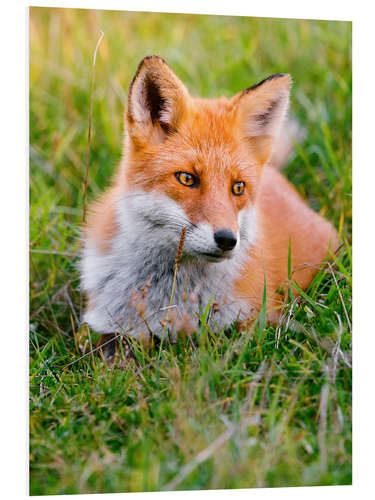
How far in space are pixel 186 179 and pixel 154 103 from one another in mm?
490

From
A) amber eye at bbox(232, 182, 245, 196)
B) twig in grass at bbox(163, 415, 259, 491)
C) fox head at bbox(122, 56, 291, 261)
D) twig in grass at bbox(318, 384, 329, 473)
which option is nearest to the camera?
twig in grass at bbox(163, 415, 259, 491)

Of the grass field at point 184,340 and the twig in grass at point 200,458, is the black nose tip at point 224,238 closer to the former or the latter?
the grass field at point 184,340

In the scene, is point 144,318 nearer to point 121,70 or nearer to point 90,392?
point 90,392

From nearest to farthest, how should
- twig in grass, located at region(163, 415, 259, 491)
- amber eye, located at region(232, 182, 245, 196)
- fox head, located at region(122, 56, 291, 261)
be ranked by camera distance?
twig in grass, located at region(163, 415, 259, 491), fox head, located at region(122, 56, 291, 261), amber eye, located at region(232, 182, 245, 196)

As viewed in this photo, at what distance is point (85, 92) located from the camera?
5082 millimetres

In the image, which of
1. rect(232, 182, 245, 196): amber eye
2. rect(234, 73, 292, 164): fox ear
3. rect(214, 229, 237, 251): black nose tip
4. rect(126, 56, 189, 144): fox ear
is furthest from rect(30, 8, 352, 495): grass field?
rect(126, 56, 189, 144): fox ear

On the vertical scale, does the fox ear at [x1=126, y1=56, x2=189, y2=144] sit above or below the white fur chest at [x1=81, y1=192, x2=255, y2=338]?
above

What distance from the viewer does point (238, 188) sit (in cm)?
334

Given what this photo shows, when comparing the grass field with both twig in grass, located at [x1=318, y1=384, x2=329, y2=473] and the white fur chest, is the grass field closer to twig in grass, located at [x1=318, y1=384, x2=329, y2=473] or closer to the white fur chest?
twig in grass, located at [x1=318, y1=384, x2=329, y2=473]

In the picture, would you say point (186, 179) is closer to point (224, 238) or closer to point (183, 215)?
point (183, 215)

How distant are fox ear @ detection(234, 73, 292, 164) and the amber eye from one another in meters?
0.30

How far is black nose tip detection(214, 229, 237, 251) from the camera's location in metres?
2.94

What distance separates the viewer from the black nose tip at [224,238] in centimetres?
294

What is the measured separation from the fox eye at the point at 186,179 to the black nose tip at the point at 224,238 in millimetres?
375
